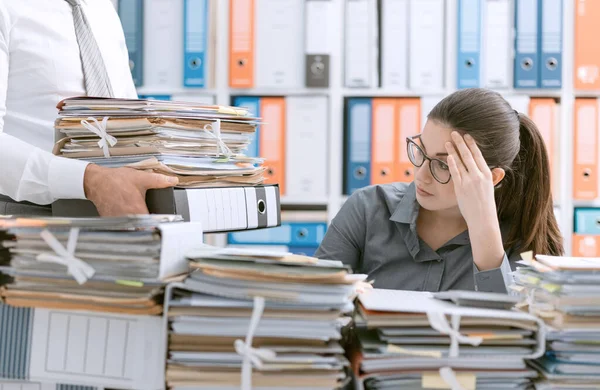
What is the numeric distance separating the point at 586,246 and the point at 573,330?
1999 mm

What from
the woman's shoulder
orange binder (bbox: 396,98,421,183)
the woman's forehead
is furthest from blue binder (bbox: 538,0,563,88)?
the woman's forehead

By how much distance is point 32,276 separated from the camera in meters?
0.80

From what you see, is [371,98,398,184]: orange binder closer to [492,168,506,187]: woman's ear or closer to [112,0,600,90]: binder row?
[112,0,600,90]: binder row

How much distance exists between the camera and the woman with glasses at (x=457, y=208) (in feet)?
4.45

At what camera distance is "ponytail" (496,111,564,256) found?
1.56 m

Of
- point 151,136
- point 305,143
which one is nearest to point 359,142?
point 305,143

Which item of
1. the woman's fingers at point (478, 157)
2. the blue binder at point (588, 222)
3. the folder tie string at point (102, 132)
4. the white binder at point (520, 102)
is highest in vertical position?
the white binder at point (520, 102)

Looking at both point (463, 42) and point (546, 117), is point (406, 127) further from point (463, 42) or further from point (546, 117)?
point (546, 117)

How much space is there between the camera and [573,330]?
2.52 feet

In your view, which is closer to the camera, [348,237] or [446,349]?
[446,349]

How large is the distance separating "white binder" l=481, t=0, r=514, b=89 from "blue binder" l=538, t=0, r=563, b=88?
116 mm

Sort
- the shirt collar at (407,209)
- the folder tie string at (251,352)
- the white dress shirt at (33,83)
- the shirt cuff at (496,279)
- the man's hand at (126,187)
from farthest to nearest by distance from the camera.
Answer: the shirt collar at (407,209) < the shirt cuff at (496,279) < the white dress shirt at (33,83) < the man's hand at (126,187) < the folder tie string at (251,352)

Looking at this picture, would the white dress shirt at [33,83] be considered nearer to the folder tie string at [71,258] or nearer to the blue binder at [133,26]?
the folder tie string at [71,258]

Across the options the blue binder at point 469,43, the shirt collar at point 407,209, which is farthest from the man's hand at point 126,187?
the blue binder at point 469,43
